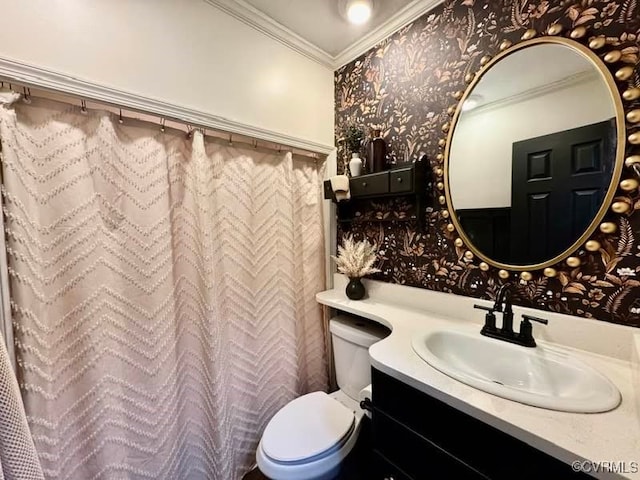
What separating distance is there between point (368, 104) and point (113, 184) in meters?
1.40

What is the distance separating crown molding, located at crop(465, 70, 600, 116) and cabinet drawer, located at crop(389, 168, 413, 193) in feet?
1.17

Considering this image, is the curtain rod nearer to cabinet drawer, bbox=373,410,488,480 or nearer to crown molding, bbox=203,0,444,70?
crown molding, bbox=203,0,444,70

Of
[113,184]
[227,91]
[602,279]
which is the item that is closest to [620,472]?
[602,279]

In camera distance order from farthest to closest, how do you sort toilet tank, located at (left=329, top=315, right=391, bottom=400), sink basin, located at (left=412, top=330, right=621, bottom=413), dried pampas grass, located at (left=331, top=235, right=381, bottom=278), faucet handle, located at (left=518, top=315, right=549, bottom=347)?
1. dried pampas grass, located at (left=331, top=235, right=381, bottom=278)
2. toilet tank, located at (left=329, top=315, right=391, bottom=400)
3. faucet handle, located at (left=518, top=315, right=549, bottom=347)
4. sink basin, located at (left=412, top=330, right=621, bottom=413)

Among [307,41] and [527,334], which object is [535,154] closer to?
[527,334]

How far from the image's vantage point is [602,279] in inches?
35.5

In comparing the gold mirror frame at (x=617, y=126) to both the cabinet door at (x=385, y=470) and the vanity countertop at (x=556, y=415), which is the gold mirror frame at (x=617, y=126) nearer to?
the vanity countertop at (x=556, y=415)

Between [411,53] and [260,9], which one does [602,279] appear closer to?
[411,53]

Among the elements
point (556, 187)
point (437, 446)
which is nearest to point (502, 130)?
point (556, 187)

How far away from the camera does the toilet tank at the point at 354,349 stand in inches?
54.9

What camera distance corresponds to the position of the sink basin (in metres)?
0.67

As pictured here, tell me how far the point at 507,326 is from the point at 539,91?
3.01 feet

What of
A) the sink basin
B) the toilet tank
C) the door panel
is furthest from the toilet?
the door panel

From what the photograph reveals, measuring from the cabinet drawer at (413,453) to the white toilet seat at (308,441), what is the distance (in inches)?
10.1
